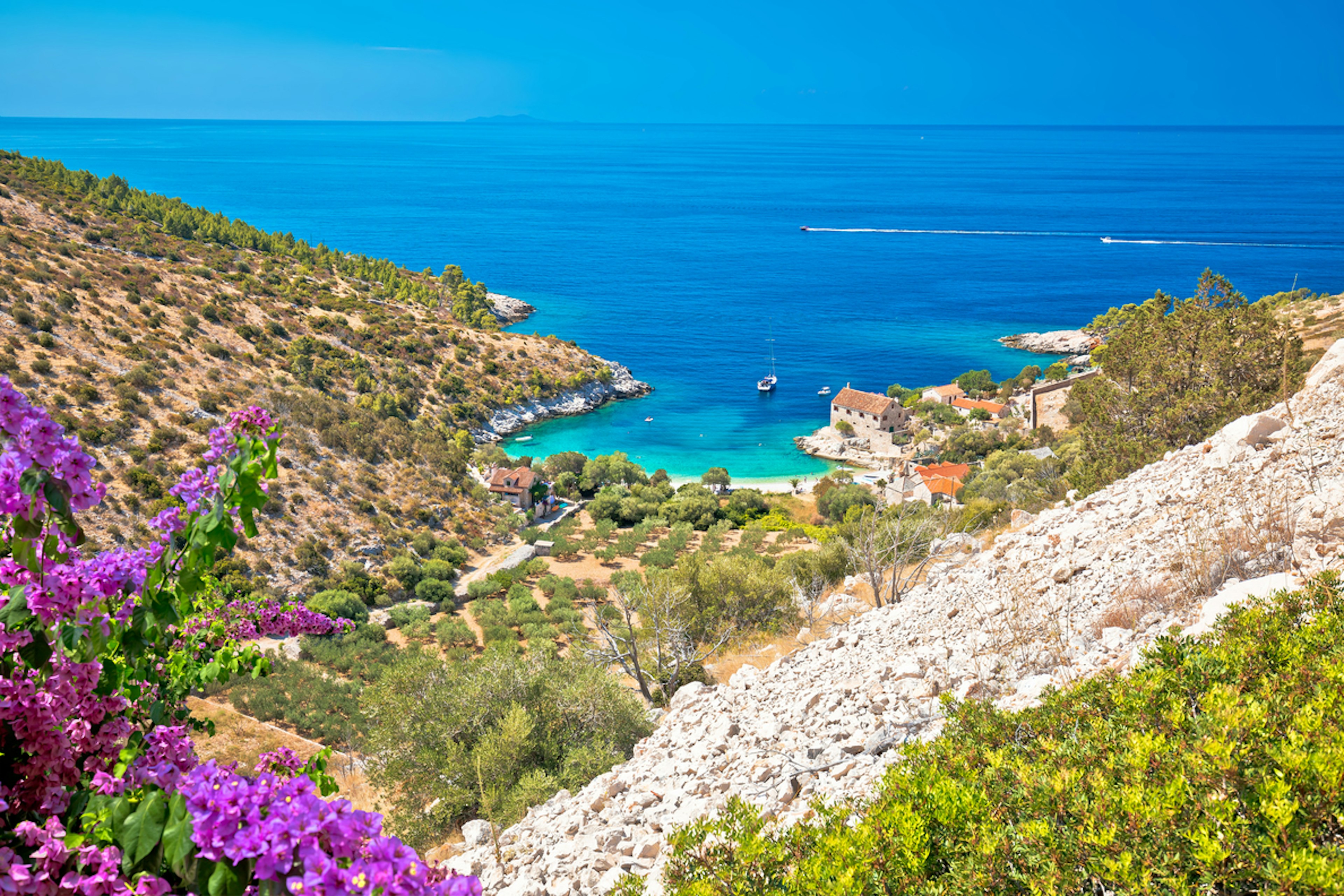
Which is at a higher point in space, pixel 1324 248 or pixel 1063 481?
pixel 1324 248

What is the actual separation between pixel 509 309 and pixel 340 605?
66.8 metres

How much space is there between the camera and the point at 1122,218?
149500 mm

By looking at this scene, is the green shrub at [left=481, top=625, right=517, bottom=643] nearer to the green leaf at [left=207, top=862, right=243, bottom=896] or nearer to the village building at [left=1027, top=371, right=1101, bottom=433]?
the green leaf at [left=207, top=862, right=243, bottom=896]

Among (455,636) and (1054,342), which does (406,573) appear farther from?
(1054,342)

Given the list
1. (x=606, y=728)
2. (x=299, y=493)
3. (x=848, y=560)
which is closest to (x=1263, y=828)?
(x=606, y=728)

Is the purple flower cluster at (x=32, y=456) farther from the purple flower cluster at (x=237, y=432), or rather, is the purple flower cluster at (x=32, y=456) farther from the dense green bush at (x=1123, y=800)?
the dense green bush at (x=1123, y=800)

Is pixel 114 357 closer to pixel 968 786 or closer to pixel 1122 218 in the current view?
pixel 968 786

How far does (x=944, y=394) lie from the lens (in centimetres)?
5678

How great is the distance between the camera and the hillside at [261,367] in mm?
30203

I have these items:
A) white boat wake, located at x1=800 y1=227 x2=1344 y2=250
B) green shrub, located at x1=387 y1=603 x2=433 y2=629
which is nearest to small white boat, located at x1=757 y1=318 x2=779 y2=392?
green shrub, located at x1=387 y1=603 x2=433 y2=629

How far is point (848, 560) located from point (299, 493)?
921 inches

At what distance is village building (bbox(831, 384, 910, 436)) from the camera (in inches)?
1992

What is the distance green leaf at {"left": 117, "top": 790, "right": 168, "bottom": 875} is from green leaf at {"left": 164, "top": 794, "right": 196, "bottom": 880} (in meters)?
0.04

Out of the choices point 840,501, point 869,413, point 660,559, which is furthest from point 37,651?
point 869,413
